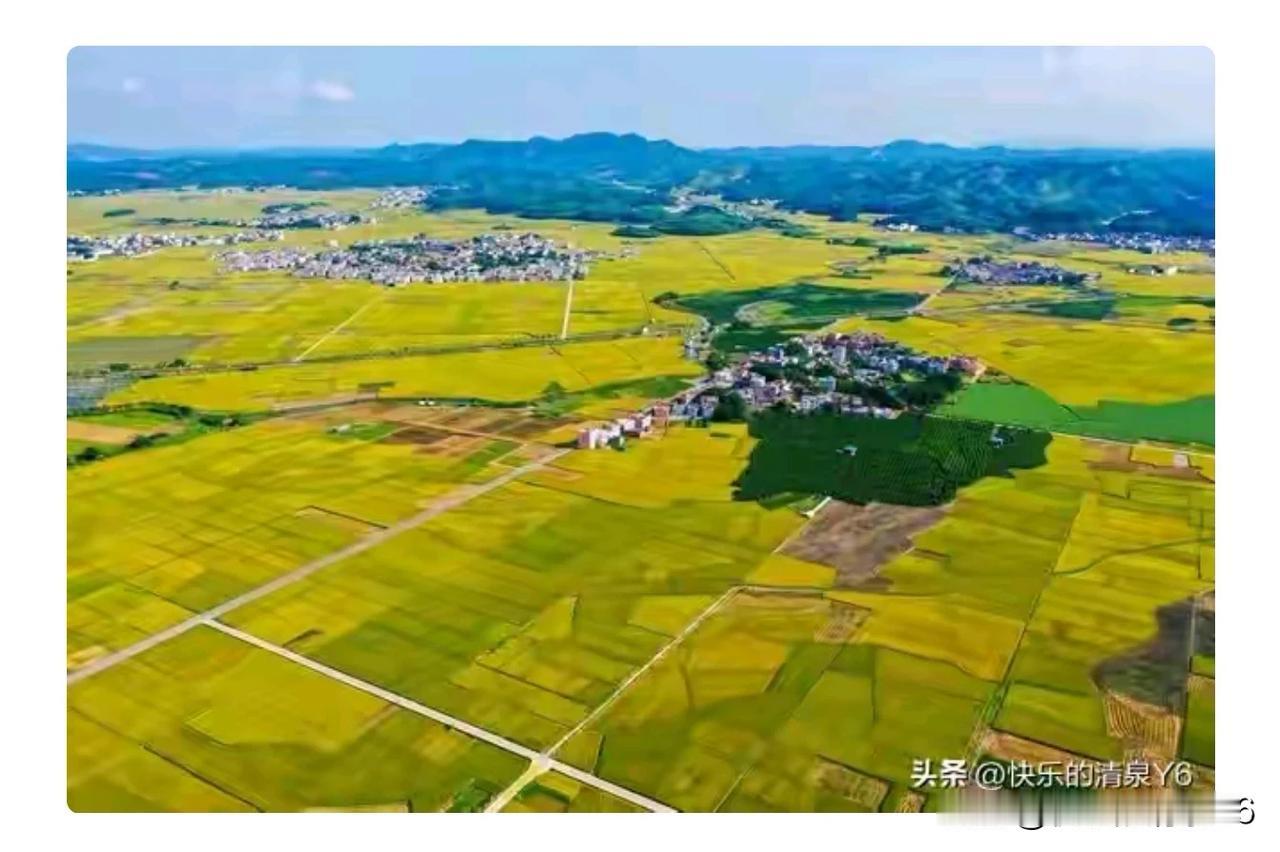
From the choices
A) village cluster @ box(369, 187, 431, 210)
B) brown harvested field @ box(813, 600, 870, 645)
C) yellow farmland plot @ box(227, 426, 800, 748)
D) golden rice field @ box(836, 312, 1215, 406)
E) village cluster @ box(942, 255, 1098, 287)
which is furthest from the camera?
village cluster @ box(369, 187, 431, 210)

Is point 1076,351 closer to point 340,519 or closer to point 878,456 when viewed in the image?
point 878,456

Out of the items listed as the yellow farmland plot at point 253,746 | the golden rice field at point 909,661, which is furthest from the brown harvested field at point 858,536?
the yellow farmland plot at point 253,746

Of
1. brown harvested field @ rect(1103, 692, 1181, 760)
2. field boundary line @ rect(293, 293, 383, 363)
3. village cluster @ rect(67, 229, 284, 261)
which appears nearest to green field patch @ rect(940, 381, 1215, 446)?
brown harvested field @ rect(1103, 692, 1181, 760)

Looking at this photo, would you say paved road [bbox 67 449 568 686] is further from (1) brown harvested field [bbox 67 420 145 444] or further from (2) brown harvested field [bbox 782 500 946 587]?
(1) brown harvested field [bbox 67 420 145 444]

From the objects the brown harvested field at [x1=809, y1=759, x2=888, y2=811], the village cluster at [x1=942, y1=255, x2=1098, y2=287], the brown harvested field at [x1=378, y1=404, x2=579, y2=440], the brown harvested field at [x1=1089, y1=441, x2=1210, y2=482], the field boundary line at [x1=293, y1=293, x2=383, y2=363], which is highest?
the village cluster at [x1=942, y1=255, x2=1098, y2=287]

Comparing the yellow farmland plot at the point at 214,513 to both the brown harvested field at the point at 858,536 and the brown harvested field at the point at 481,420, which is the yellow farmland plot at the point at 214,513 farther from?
the brown harvested field at the point at 858,536

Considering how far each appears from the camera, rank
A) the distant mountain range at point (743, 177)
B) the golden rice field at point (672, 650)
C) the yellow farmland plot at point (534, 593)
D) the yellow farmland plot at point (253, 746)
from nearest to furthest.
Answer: the yellow farmland plot at point (253, 746) < the golden rice field at point (672, 650) < the yellow farmland plot at point (534, 593) < the distant mountain range at point (743, 177)

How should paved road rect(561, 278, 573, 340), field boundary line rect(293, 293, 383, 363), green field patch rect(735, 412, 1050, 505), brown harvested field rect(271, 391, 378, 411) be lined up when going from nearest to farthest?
green field patch rect(735, 412, 1050, 505) < brown harvested field rect(271, 391, 378, 411) < field boundary line rect(293, 293, 383, 363) < paved road rect(561, 278, 573, 340)

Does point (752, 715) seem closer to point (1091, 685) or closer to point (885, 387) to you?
point (1091, 685)
